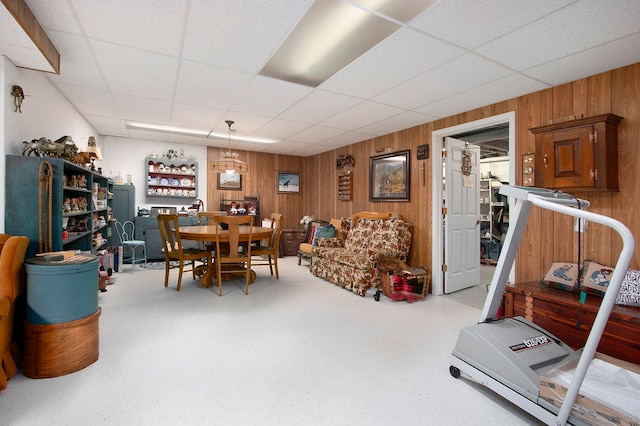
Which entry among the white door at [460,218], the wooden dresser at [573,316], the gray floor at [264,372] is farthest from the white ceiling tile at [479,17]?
the gray floor at [264,372]

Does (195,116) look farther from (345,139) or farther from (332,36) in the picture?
(332,36)

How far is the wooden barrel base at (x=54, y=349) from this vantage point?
2148 millimetres

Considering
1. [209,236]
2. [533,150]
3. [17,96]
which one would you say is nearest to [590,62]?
[533,150]

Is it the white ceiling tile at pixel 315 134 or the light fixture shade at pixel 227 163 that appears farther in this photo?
the white ceiling tile at pixel 315 134

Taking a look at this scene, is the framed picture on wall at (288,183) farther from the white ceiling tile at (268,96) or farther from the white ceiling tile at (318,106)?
the white ceiling tile at (268,96)

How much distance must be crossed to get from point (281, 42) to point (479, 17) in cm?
Result: 144

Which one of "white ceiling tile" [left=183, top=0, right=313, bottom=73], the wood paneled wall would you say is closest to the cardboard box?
"white ceiling tile" [left=183, top=0, right=313, bottom=73]

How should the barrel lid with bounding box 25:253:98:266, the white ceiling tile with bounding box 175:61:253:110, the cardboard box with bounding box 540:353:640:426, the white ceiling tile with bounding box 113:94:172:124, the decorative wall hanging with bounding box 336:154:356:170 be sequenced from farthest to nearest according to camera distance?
the decorative wall hanging with bounding box 336:154:356:170
the white ceiling tile with bounding box 113:94:172:124
the white ceiling tile with bounding box 175:61:253:110
the barrel lid with bounding box 25:253:98:266
the cardboard box with bounding box 540:353:640:426

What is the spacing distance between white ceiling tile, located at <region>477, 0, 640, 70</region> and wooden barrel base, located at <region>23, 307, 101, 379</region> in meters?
3.78

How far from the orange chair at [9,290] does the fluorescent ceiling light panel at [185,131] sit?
346 centimetres

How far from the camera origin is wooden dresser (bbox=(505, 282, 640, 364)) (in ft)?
6.98

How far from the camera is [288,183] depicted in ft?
25.7

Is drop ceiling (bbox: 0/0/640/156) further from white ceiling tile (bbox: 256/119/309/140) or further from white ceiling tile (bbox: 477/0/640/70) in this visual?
white ceiling tile (bbox: 256/119/309/140)

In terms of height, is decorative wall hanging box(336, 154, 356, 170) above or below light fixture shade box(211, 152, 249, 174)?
above
